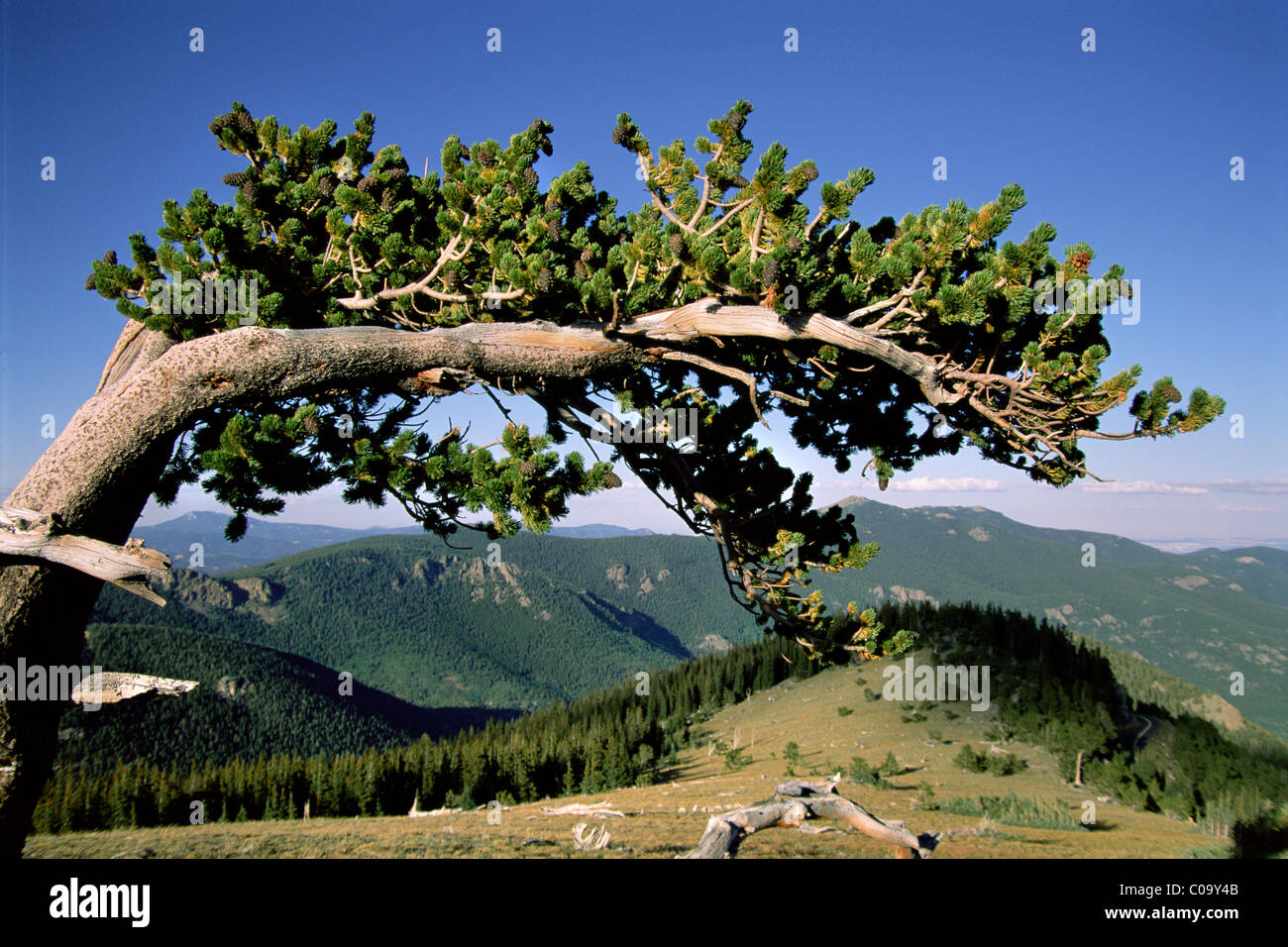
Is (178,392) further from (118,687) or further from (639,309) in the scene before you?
(639,309)

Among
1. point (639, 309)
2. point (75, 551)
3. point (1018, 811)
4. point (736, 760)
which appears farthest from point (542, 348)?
point (736, 760)

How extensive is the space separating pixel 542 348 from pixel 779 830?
42.2ft

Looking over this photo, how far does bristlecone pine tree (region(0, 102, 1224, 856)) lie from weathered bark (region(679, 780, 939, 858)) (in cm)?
296

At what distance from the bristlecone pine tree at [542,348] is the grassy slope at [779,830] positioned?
26.9 ft

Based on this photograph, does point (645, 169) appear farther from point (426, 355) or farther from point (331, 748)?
point (331, 748)

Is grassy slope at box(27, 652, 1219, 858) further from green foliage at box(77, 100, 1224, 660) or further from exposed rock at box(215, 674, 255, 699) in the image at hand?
exposed rock at box(215, 674, 255, 699)

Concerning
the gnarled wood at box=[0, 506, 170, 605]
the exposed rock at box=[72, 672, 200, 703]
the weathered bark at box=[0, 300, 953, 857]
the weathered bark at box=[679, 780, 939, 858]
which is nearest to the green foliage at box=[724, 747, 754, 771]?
the weathered bark at box=[679, 780, 939, 858]

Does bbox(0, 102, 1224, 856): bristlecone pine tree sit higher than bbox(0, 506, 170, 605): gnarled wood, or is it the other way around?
bbox(0, 102, 1224, 856): bristlecone pine tree

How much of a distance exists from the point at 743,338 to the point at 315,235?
475 cm

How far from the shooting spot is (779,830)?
13992 millimetres

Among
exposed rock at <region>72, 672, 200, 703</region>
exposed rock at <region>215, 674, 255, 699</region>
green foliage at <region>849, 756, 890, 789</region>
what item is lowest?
exposed rock at <region>215, 674, 255, 699</region>

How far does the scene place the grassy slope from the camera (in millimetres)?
13758
